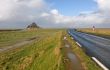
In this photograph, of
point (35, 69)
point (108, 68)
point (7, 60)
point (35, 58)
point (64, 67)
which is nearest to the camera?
point (108, 68)

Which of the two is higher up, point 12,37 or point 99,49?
point 99,49

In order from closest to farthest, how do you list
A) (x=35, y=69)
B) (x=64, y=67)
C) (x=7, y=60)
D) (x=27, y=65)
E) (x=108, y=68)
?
1. (x=108, y=68)
2. (x=64, y=67)
3. (x=35, y=69)
4. (x=27, y=65)
5. (x=7, y=60)

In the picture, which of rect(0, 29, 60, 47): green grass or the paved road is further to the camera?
rect(0, 29, 60, 47): green grass

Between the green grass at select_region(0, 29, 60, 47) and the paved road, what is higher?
the paved road

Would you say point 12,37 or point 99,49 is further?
point 12,37

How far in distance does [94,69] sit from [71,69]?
4.03 feet

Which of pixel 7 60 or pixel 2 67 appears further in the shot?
pixel 7 60

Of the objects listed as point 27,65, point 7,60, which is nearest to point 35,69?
point 27,65

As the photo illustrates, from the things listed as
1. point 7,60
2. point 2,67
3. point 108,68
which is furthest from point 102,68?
point 7,60

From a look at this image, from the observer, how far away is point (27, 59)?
2681 centimetres

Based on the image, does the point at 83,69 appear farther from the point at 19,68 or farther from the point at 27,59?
the point at 27,59

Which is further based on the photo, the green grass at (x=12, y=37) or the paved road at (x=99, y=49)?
the green grass at (x=12, y=37)

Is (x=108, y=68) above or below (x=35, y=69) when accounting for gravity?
above

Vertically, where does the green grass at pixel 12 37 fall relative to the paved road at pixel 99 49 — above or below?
below
